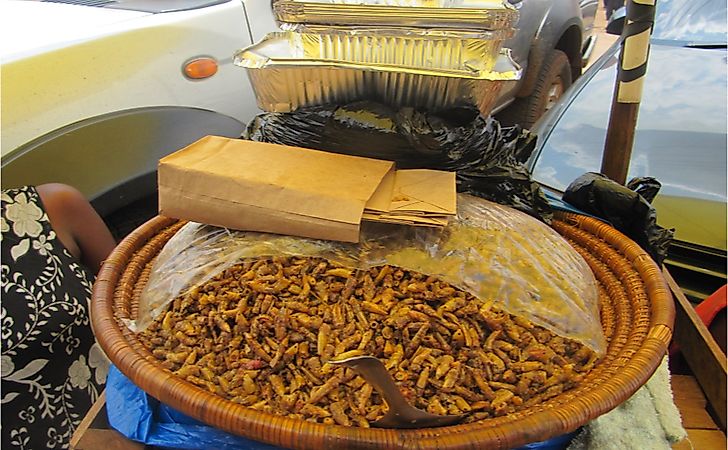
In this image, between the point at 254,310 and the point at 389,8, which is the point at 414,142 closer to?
the point at 389,8

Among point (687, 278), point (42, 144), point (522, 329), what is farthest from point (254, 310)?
point (687, 278)

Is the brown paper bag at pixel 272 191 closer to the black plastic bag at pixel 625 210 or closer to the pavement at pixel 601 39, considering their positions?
the black plastic bag at pixel 625 210

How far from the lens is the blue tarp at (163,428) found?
89 cm

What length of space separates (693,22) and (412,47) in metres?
1.92

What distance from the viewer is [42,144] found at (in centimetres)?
157

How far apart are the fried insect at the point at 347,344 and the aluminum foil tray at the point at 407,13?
430 millimetres

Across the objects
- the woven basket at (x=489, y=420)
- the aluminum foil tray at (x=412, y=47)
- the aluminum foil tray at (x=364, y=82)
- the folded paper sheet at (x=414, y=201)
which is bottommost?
the woven basket at (x=489, y=420)

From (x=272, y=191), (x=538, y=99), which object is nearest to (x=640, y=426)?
(x=272, y=191)

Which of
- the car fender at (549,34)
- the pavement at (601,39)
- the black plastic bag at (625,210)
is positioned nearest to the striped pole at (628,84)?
the black plastic bag at (625,210)

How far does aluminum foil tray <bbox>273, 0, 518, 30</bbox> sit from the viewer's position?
102 centimetres

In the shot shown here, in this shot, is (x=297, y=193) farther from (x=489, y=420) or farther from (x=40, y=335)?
(x=40, y=335)

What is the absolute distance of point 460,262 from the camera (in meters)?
0.96

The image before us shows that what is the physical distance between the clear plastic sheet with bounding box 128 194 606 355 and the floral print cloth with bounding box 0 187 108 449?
475 millimetres

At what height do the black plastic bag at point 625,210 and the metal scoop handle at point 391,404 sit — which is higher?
the metal scoop handle at point 391,404
